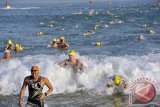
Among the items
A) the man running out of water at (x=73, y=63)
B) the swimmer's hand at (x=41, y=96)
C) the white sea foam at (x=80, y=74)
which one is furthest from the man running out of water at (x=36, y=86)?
the man running out of water at (x=73, y=63)

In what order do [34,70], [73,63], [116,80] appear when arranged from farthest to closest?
[73,63], [116,80], [34,70]

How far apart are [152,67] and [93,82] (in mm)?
2922

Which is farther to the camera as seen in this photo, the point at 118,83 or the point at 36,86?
the point at 118,83

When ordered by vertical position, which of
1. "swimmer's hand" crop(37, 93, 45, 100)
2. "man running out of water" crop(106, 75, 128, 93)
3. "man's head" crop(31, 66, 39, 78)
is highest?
"man's head" crop(31, 66, 39, 78)

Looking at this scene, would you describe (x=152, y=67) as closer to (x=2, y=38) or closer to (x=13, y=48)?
(x=13, y=48)

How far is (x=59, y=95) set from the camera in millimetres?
15406

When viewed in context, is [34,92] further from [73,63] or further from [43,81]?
[73,63]

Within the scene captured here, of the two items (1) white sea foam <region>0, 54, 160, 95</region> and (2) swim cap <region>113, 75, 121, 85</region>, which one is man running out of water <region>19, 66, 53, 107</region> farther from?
(2) swim cap <region>113, 75, 121, 85</region>

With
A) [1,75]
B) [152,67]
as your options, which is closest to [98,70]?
[152,67]

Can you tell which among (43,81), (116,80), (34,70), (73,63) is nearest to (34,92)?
(43,81)

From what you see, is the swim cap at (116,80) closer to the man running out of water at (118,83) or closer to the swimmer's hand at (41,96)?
the man running out of water at (118,83)

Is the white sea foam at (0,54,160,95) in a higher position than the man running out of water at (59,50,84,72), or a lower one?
→ lower

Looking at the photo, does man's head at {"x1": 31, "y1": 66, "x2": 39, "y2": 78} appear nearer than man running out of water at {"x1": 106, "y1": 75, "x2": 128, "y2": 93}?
Yes

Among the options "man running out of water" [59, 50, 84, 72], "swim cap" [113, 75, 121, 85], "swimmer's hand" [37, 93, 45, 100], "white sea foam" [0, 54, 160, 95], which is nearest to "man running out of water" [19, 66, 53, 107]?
"swimmer's hand" [37, 93, 45, 100]
